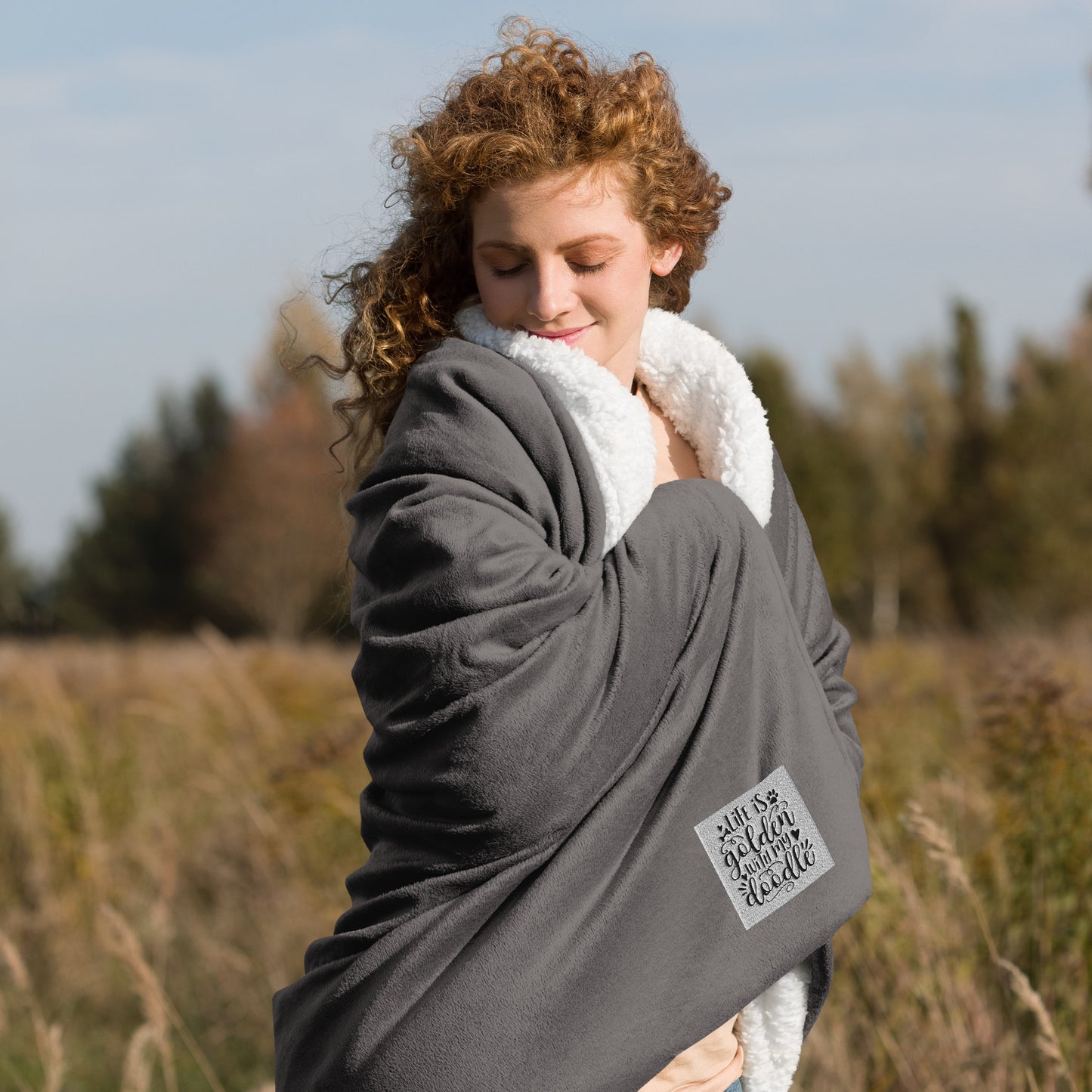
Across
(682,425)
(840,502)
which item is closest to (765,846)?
(682,425)

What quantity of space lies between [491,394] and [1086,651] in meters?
5.45

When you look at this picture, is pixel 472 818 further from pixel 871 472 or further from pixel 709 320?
pixel 871 472

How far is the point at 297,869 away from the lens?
4336 millimetres

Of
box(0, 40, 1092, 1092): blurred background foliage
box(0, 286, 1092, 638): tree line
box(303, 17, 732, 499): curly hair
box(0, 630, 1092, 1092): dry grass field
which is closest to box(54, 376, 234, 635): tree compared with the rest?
box(0, 286, 1092, 638): tree line

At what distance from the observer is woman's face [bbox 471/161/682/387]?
160 cm

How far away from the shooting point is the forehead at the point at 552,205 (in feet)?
5.24

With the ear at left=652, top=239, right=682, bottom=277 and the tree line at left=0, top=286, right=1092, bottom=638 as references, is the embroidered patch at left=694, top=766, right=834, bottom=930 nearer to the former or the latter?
the ear at left=652, top=239, right=682, bottom=277

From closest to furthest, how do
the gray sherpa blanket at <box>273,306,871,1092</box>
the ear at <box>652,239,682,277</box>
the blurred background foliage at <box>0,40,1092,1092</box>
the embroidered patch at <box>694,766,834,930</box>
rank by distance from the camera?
1. the gray sherpa blanket at <box>273,306,871,1092</box>
2. the embroidered patch at <box>694,766,834,930</box>
3. the ear at <box>652,239,682,277</box>
4. the blurred background foliage at <box>0,40,1092,1092</box>

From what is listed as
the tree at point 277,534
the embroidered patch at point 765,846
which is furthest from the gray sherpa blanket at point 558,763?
the tree at point 277,534

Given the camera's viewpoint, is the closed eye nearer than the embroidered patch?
No

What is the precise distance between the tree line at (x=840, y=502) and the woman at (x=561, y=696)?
1340 cm

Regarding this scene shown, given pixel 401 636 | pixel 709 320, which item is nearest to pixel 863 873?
pixel 401 636

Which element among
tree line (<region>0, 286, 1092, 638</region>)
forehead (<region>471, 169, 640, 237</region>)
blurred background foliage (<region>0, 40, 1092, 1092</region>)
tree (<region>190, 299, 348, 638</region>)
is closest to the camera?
forehead (<region>471, 169, 640, 237</region>)

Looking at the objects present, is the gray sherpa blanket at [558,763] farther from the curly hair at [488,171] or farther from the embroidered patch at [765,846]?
the curly hair at [488,171]
